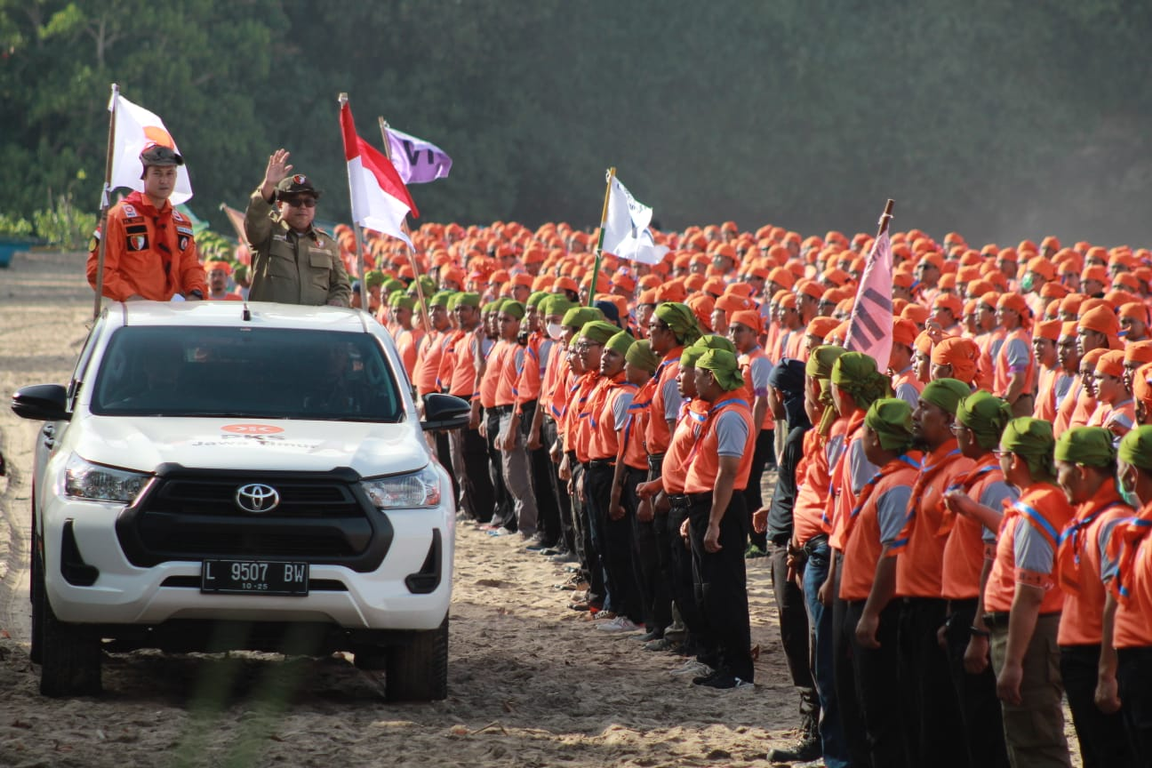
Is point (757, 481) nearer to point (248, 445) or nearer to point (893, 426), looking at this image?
point (248, 445)

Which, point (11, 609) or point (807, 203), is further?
point (807, 203)

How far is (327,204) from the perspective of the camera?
199 feet

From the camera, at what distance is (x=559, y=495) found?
44.2 ft

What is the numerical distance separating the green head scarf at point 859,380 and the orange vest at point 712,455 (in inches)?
60.6

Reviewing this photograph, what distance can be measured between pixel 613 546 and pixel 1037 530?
548cm

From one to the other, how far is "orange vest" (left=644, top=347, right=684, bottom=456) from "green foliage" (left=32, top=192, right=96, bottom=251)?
46662 millimetres

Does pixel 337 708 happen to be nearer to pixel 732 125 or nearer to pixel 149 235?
pixel 149 235

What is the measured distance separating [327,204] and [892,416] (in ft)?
181

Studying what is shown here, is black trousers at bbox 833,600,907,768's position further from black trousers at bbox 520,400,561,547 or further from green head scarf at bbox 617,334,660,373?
black trousers at bbox 520,400,561,547

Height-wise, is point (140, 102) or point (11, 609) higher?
point (140, 102)

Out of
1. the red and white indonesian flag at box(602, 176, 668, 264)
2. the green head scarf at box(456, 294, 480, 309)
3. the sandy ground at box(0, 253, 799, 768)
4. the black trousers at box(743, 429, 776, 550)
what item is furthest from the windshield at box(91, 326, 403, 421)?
the red and white indonesian flag at box(602, 176, 668, 264)

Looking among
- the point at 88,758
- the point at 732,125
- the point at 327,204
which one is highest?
the point at 732,125

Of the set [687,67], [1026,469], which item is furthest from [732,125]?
[1026,469]

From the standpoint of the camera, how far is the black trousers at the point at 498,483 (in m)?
15.1
